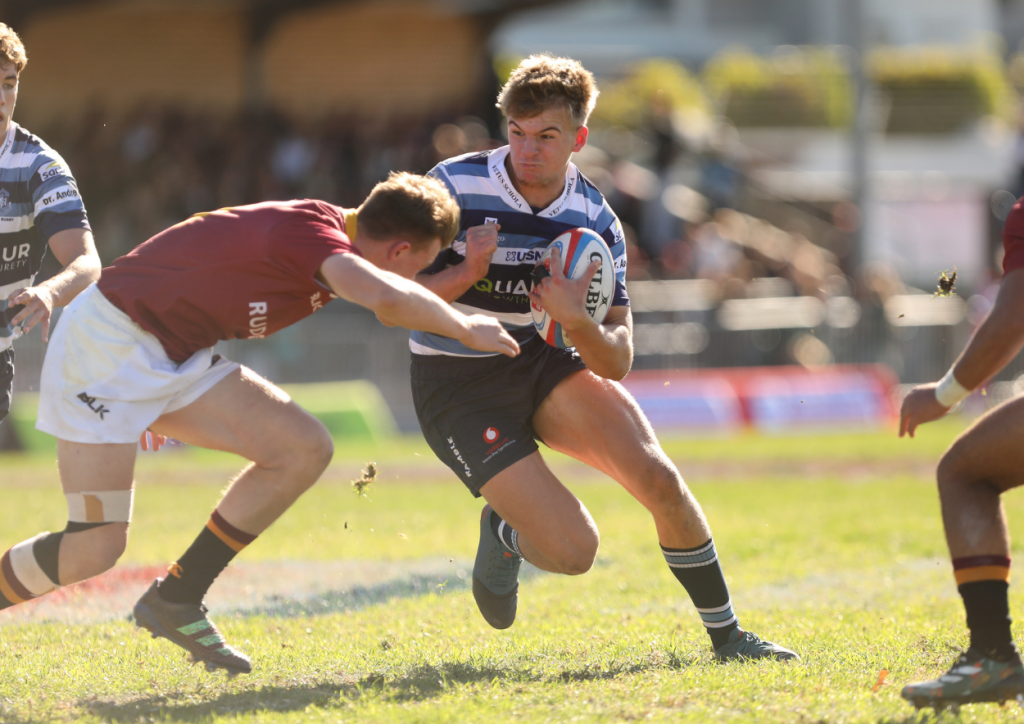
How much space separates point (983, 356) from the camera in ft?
15.6

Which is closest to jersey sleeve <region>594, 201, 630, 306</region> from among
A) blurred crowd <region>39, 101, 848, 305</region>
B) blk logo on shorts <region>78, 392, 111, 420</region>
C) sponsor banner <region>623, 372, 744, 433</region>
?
blk logo on shorts <region>78, 392, 111, 420</region>

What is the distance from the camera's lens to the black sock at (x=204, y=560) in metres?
5.39

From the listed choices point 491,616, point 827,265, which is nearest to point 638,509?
point 491,616

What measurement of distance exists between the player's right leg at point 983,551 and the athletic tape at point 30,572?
11.1ft

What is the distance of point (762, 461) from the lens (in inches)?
582

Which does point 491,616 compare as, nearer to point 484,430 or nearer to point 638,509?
point 484,430

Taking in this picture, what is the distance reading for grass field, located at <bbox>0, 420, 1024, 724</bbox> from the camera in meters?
4.70

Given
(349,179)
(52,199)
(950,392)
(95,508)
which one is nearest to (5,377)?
(52,199)

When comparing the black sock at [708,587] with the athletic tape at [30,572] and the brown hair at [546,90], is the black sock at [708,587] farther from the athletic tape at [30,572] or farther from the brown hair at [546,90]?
the athletic tape at [30,572]

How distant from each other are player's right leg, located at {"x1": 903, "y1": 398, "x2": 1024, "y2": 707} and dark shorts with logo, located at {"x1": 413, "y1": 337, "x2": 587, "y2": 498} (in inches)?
73.3

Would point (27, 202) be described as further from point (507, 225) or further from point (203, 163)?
point (203, 163)

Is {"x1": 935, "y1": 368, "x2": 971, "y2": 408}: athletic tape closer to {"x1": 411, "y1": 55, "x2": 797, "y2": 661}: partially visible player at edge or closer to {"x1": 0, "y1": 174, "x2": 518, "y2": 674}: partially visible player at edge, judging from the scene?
{"x1": 411, "y1": 55, "x2": 797, "y2": 661}: partially visible player at edge

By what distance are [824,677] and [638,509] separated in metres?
6.64

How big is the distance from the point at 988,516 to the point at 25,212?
13.9 feet
